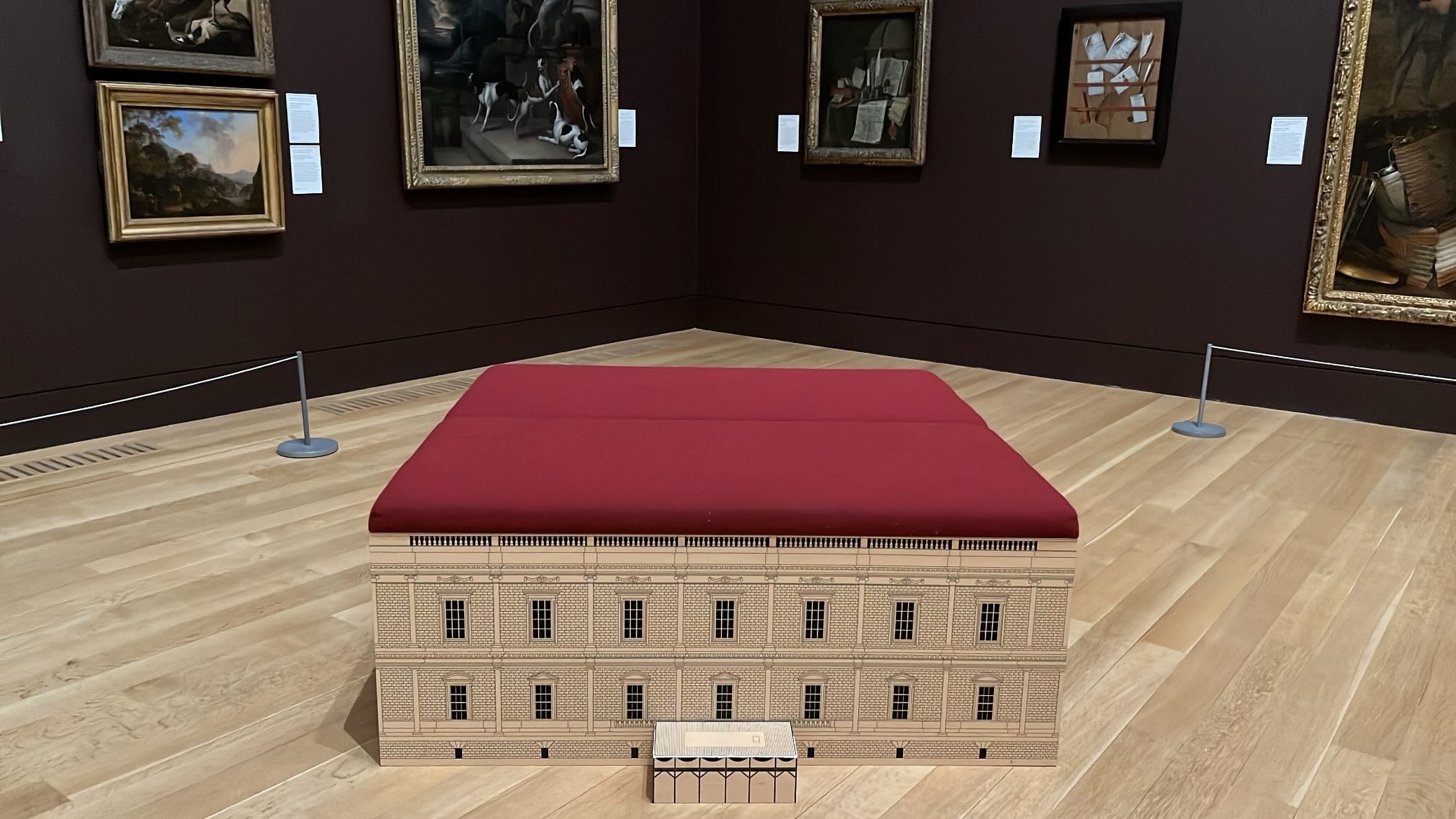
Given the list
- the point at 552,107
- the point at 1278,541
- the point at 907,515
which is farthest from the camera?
the point at 552,107

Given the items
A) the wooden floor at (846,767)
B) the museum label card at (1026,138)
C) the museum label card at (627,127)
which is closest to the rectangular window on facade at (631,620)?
the wooden floor at (846,767)

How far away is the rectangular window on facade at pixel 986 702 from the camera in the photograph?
3.61 meters

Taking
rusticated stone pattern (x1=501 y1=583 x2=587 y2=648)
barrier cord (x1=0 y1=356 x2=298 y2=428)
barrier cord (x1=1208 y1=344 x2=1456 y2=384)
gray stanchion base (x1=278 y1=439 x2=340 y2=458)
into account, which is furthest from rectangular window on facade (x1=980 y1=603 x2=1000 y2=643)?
barrier cord (x1=1208 y1=344 x2=1456 y2=384)

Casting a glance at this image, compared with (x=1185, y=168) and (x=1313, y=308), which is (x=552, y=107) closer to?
(x=1185, y=168)

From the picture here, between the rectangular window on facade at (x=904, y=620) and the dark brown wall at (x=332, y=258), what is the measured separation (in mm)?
6031

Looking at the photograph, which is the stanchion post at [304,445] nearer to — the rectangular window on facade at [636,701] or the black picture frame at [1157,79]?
the rectangular window on facade at [636,701]

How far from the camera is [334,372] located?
8.78 metres

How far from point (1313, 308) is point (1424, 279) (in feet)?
2.36

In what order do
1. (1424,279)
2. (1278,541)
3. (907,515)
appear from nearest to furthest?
(907,515) < (1278,541) < (1424,279)

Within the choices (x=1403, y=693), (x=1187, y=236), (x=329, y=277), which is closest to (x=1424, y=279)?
(x=1187, y=236)

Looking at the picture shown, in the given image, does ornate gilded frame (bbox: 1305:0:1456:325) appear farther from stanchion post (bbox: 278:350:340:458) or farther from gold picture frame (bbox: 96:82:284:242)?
gold picture frame (bbox: 96:82:284:242)

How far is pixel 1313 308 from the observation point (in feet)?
27.9

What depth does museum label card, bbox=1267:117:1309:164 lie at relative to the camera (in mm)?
8445

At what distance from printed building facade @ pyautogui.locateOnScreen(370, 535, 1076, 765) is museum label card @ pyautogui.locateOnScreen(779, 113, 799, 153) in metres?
8.11
